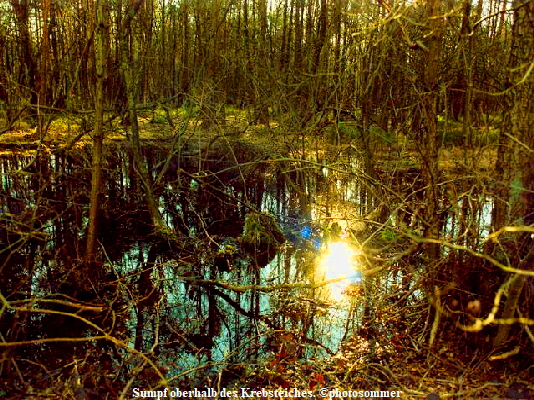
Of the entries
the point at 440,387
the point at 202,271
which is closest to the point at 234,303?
the point at 202,271

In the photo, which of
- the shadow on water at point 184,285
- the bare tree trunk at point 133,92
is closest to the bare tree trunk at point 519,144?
the shadow on water at point 184,285

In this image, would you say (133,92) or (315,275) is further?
(133,92)

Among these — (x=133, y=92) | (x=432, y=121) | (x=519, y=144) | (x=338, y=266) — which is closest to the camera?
(x=519, y=144)

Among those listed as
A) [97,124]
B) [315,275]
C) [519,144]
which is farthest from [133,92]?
[519,144]

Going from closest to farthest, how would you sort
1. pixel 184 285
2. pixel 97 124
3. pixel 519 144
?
1. pixel 519 144
2. pixel 97 124
3. pixel 184 285

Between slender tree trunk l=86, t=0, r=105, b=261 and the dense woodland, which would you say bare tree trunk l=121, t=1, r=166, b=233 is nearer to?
the dense woodland

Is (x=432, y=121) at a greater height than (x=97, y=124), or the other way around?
(x=432, y=121)

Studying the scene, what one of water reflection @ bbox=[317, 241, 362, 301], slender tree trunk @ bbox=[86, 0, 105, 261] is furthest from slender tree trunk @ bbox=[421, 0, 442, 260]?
slender tree trunk @ bbox=[86, 0, 105, 261]

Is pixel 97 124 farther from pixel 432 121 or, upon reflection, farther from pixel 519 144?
pixel 519 144

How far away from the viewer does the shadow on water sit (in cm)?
504

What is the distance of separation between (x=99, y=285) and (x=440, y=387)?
4499 mm

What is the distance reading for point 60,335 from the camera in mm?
5660

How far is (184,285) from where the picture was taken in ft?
23.4

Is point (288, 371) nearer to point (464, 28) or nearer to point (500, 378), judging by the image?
point (500, 378)
